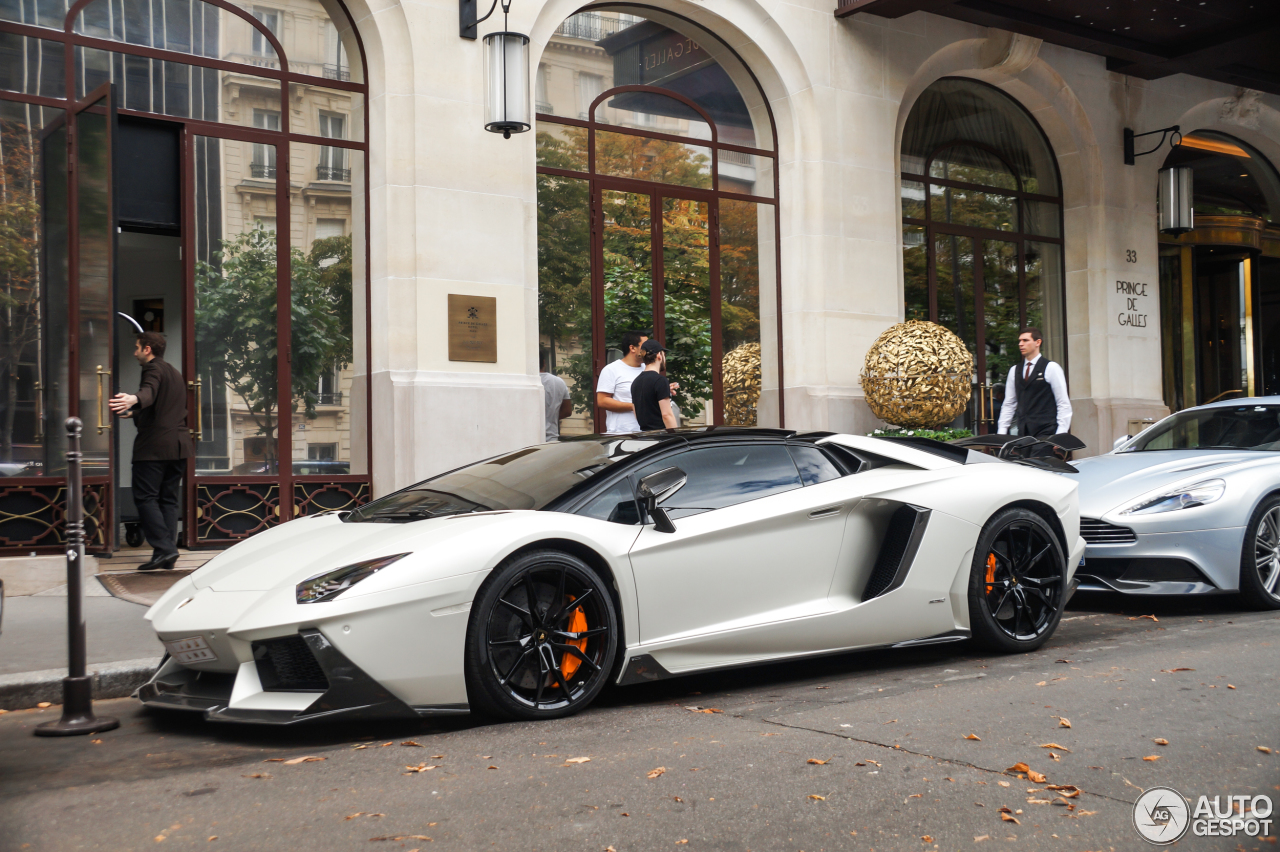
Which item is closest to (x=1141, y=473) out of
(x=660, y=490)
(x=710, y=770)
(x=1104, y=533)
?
(x=1104, y=533)

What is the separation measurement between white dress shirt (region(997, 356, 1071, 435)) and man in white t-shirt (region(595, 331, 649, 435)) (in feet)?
10.6

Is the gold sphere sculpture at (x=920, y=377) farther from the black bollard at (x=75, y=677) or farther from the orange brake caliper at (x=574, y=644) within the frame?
the black bollard at (x=75, y=677)

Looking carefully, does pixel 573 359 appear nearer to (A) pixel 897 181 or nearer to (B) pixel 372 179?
(B) pixel 372 179

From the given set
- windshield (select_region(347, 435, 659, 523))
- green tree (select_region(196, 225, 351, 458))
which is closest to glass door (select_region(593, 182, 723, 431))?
green tree (select_region(196, 225, 351, 458))

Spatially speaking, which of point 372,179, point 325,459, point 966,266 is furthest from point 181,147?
point 966,266

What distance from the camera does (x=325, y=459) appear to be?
1073 cm

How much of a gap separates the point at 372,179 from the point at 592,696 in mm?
7308

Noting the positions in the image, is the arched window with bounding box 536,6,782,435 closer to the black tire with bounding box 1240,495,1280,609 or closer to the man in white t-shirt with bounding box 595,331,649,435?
the man in white t-shirt with bounding box 595,331,649,435

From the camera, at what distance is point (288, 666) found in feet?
14.6

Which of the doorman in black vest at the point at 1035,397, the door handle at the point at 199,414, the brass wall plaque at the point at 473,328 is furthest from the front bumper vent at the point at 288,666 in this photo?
the doorman in black vest at the point at 1035,397

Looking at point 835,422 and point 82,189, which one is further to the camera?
point 835,422

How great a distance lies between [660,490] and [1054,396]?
6.66 meters

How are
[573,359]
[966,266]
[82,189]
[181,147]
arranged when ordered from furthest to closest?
[966,266]
[573,359]
[181,147]
[82,189]

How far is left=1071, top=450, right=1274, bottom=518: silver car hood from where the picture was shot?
301 inches
